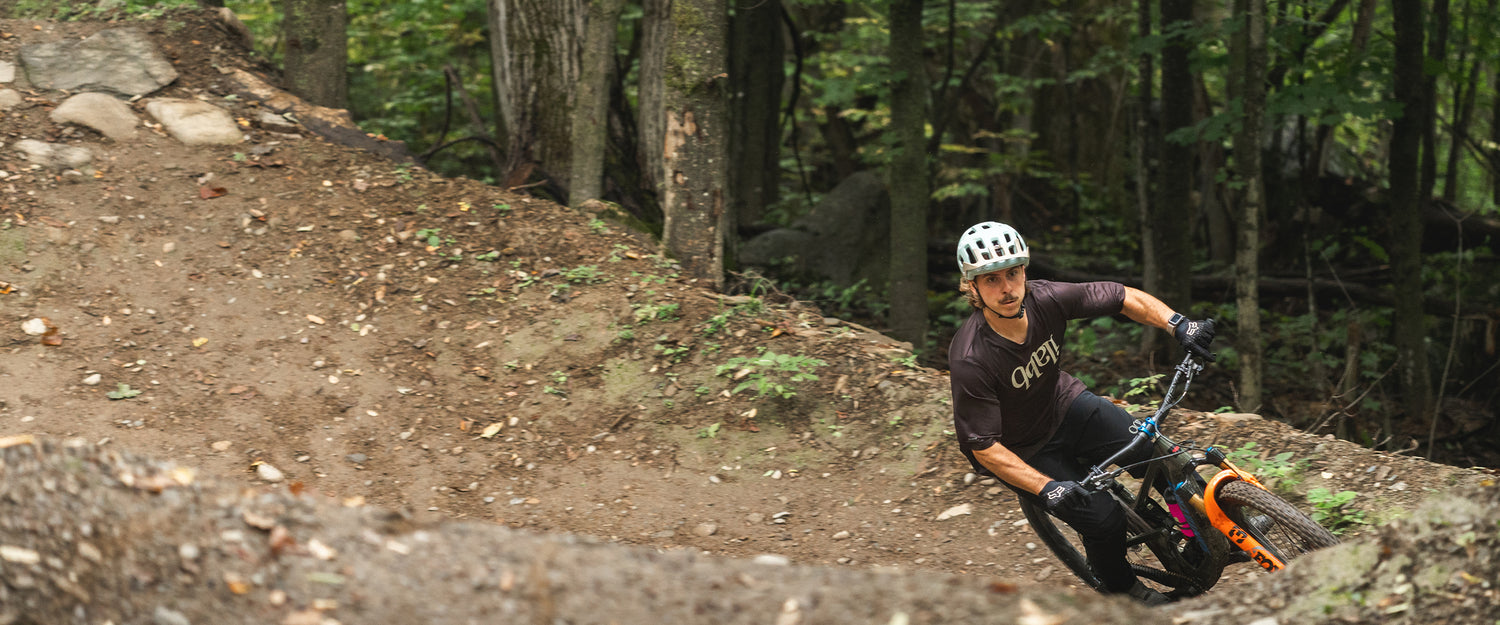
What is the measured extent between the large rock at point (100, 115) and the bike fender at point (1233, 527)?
826 cm

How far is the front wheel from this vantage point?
3729 mm

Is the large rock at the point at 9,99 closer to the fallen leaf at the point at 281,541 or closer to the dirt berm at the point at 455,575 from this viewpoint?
the dirt berm at the point at 455,575

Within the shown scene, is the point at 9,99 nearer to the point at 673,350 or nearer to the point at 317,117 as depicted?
the point at 317,117

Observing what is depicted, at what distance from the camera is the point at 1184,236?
10.7m

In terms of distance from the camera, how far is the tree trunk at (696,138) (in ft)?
24.4

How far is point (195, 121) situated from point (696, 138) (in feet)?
14.2

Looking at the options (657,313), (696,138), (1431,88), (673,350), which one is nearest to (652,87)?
(696,138)

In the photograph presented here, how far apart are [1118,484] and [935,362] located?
6702 mm

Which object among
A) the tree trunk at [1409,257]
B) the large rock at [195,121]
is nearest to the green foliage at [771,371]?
the large rock at [195,121]

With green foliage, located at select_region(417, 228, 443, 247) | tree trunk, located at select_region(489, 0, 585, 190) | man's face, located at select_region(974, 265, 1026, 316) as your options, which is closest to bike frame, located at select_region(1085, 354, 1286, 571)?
man's face, located at select_region(974, 265, 1026, 316)

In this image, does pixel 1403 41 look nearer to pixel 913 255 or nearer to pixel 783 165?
pixel 913 255

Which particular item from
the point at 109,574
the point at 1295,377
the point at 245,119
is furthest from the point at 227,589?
the point at 1295,377

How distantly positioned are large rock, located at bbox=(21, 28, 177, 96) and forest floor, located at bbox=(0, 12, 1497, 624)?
0.81 ft

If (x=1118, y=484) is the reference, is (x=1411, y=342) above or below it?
below
